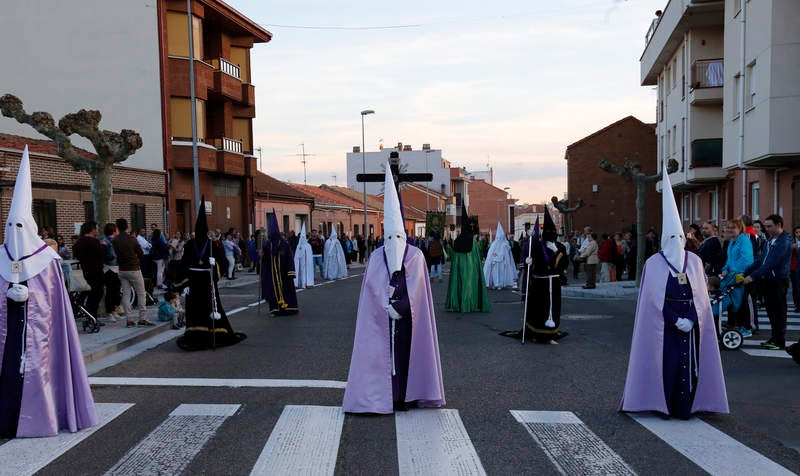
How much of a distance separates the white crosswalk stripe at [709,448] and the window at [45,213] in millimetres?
19305

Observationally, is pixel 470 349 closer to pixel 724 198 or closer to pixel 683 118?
pixel 724 198

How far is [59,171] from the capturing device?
2205 centimetres

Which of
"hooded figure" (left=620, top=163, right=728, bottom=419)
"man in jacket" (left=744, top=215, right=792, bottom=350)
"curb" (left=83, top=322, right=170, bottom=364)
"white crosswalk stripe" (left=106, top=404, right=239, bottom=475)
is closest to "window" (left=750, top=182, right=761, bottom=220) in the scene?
"man in jacket" (left=744, top=215, right=792, bottom=350)

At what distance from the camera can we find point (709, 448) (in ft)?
17.9

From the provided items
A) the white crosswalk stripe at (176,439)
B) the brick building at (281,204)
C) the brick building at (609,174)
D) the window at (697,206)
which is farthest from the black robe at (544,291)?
the brick building at (609,174)

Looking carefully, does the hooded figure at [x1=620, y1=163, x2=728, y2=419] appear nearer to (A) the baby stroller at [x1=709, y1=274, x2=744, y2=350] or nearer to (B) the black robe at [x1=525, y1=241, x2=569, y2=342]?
(A) the baby stroller at [x1=709, y1=274, x2=744, y2=350]

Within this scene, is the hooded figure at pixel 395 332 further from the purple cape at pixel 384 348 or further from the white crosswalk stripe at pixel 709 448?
the white crosswalk stripe at pixel 709 448

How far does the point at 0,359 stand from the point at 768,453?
241 inches

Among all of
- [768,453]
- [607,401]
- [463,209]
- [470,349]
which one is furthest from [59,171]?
[768,453]

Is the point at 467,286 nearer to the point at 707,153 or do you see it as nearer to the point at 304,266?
the point at 304,266

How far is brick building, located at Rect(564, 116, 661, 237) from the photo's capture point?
49.2 m

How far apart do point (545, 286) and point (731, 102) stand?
51.7ft

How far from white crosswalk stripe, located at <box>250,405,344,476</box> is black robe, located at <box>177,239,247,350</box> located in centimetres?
397

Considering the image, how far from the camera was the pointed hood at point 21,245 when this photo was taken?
19.5 ft
